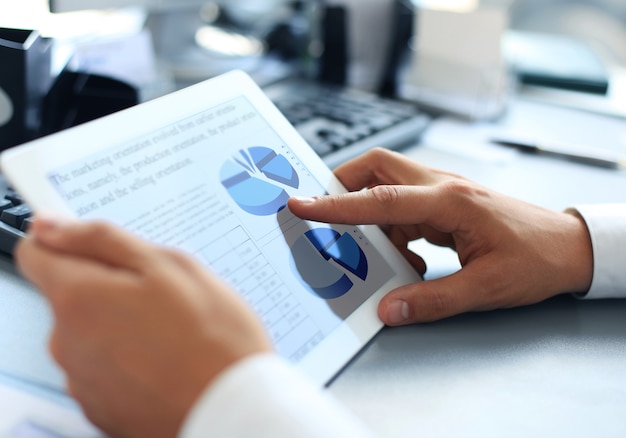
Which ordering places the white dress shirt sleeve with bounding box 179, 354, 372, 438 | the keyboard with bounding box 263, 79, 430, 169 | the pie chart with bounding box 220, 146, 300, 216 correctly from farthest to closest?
the keyboard with bounding box 263, 79, 430, 169 → the pie chart with bounding box 220, 146, 300, 216 → the white dress shirt sleeve with bounding box 179, 354, 372, 438

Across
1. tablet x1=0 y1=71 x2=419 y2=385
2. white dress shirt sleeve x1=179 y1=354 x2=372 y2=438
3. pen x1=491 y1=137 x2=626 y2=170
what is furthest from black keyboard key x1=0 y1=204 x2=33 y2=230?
pen x1=491 y1=137 x2=626 y2=170

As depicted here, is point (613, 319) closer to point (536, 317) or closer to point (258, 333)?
point (536, 317)

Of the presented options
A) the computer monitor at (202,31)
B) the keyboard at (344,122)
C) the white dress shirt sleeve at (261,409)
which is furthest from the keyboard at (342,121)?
the white dress shirt sleeve at (261,409)

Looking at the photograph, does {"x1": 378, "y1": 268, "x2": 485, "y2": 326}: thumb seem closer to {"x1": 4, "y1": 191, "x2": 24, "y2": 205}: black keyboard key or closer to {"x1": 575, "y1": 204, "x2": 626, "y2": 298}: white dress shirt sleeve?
{"x1": 575, "y1": 204, "x2": 626, "y2": 298}: white dress shirt sleeve

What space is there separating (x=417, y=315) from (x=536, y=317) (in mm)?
110

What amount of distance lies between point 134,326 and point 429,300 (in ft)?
0.80

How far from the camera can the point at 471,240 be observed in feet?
1.70

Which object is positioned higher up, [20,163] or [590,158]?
[20,163]

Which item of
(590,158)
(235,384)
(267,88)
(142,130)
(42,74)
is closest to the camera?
(235,384)

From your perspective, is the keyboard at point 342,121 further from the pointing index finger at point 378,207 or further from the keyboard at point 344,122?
the pointing index finger at point 378,207

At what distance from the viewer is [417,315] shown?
1.55 feet

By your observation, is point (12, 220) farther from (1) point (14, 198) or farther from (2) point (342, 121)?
(2) point (342, 121)

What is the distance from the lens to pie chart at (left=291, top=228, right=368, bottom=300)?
45 cm

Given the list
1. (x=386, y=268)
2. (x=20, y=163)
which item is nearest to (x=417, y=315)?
(x=386, y=268)
